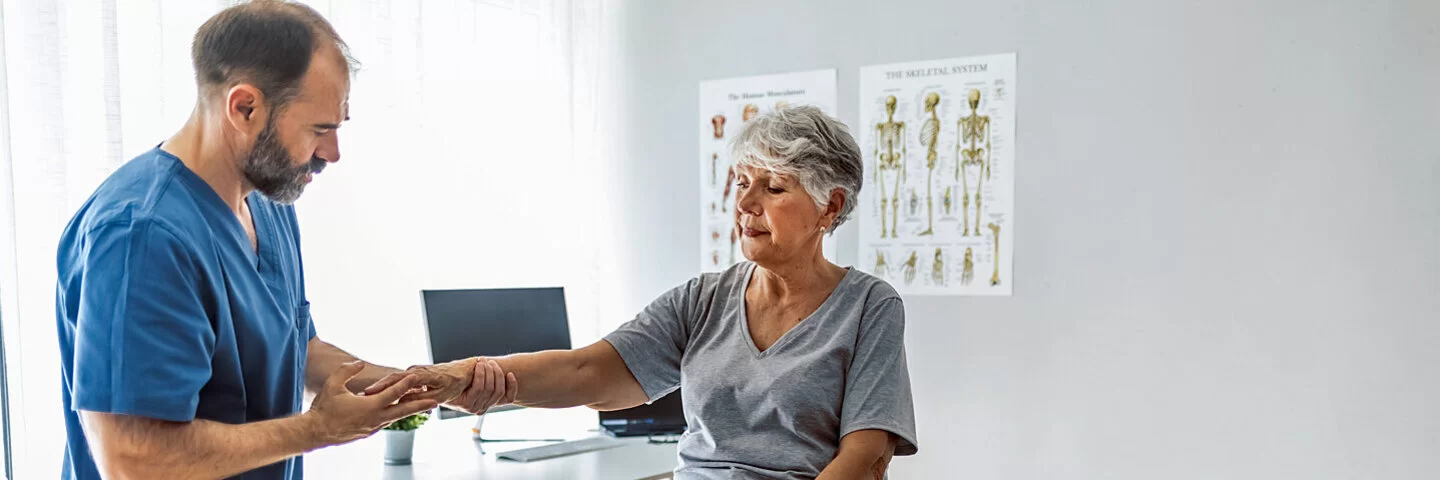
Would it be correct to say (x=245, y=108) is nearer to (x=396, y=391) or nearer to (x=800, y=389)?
(x=396, y=391)

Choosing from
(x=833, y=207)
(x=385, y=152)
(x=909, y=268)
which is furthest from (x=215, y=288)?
(x=909, y=268)

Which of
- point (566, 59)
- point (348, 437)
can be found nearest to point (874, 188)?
point (566, 59)

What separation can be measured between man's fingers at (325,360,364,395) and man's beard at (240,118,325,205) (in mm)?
258

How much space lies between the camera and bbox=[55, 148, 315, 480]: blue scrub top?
1.33 meters

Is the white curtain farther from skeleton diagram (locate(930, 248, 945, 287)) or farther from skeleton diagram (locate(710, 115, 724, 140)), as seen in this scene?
skeleton diagram (locate(930, 248, 945, 287))

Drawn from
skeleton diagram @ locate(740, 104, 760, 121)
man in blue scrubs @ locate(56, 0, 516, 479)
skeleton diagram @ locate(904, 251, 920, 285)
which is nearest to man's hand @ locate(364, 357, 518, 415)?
man in blue scrubs @ locate(56, 0, 516, 479)

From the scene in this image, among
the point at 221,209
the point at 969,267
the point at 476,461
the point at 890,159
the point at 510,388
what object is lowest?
the point at 476,461

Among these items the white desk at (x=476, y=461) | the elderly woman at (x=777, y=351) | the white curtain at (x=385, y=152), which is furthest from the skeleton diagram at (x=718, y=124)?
the elderly woman at (x=777, y=351)

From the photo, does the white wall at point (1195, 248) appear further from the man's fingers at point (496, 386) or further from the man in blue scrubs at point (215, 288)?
the man in blue scrubs at point (215, 288)

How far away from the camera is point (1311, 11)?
2859 mm

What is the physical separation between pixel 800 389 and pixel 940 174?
1.80m

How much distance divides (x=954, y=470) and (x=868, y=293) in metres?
1.79

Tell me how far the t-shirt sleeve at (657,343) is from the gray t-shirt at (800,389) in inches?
1.9

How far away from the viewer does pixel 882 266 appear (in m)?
3.45
